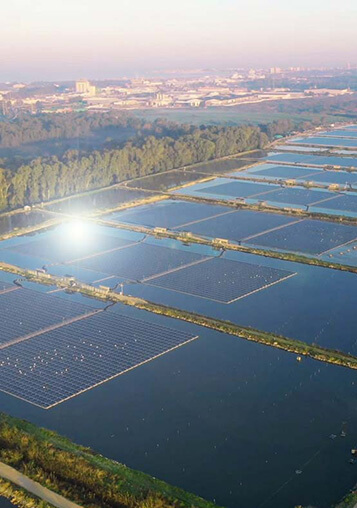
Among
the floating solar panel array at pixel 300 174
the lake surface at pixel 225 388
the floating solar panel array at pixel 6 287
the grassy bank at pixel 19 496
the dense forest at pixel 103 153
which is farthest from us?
the floating solar panel array at pixel 300 174

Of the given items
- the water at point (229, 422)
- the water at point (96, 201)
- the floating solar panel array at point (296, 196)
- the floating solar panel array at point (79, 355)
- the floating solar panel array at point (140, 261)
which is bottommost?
the water at point (229, 422)

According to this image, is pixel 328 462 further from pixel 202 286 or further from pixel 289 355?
pixel 202 286

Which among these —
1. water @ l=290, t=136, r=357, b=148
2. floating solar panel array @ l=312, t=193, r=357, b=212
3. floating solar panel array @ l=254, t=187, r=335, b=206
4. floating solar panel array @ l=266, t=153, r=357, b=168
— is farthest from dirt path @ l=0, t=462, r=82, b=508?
water @ l=290, t=136, r=357, b=148

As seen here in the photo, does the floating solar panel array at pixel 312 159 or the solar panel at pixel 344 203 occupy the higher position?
the floating solar panel array at pixel 312 159

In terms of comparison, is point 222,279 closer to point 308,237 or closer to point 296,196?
point 308,237

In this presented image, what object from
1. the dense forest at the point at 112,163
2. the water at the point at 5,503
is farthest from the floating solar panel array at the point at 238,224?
the water at the point at 5,503

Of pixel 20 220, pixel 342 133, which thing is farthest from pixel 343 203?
pixel 342 133

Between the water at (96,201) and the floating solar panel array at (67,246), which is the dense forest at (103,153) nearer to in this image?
the water at (96,201)

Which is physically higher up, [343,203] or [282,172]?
[282,172]
